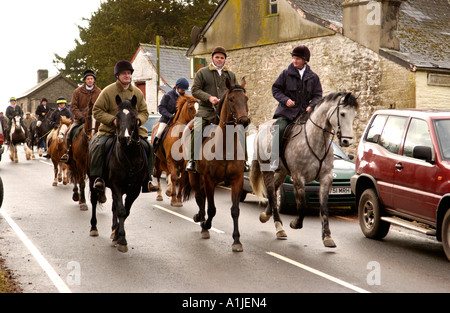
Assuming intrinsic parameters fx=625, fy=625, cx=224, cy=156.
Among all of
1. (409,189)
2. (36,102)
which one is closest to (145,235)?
(409,189)

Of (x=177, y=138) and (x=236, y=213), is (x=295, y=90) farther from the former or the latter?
(x=177, y=138)

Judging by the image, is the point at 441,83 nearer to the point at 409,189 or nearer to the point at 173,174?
the point at 173,174

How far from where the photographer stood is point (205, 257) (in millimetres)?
8922

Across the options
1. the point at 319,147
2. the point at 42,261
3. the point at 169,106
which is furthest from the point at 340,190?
the point at 42,261

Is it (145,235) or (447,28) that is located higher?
(447,28)

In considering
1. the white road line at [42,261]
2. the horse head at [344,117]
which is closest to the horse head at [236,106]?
the horse head at [344,117]

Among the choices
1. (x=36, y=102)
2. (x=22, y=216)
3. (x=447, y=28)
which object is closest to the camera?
(x=22, y=216)

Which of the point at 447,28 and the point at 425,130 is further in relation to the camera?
the point at 447,28

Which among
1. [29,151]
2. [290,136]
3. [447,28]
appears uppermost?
[447,28]

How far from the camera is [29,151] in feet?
96.4

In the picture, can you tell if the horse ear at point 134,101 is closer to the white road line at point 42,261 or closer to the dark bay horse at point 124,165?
the dark bay horse at point 124,165

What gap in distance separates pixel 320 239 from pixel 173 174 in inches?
191

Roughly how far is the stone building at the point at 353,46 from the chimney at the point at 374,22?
1.4 inches

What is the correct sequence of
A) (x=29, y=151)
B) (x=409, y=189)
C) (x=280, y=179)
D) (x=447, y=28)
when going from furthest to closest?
(x=29, y=151)
(x=447, y=28)
(x=280, y=179)
(x=409, y=189)
